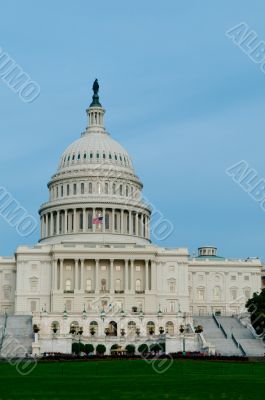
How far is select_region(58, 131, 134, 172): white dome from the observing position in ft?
511

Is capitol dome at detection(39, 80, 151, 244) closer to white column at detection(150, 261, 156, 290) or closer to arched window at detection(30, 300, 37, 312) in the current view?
white column at detection(150, 261, 156, 290)

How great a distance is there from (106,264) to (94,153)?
24620mm

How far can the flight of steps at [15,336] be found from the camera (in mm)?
94988

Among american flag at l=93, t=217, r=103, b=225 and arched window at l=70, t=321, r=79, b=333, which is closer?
arched window at l=70, t=321, r=79, b=333

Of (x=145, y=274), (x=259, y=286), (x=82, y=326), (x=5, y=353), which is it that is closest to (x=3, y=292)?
(x=145, y=274)

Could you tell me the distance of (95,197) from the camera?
493 feet

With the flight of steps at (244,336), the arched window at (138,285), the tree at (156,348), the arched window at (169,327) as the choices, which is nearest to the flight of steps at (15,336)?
the tree at (156,348)

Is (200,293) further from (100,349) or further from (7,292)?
(100,349)

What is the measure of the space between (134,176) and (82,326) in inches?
1934

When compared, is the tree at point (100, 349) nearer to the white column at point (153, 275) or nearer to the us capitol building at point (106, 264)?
the us capitol building at point (106, 264)

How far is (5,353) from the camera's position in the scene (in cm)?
9069

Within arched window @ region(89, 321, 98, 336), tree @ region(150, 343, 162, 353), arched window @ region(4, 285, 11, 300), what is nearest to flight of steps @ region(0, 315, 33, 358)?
arched window @ region(89, 321, 98, 336)

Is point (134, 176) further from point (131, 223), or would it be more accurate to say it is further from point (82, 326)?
point (82, 326)

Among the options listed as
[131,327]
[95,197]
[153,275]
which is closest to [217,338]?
[131,327]
